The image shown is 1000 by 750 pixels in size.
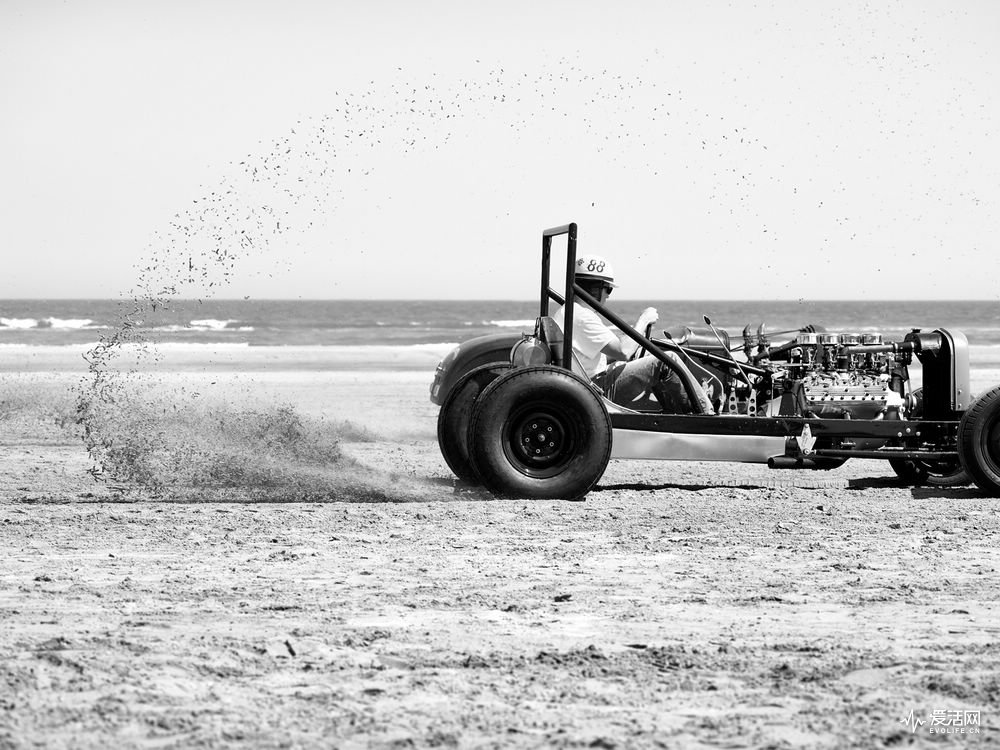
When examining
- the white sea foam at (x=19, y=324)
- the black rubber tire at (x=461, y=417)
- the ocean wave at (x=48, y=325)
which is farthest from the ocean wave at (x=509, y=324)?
the black rubber tire at (x=461, y=417)

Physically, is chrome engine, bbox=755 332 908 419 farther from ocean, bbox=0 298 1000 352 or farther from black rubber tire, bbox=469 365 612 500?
ocean, bbox=0 298 1000 352

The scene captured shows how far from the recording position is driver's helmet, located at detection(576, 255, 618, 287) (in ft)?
27.2

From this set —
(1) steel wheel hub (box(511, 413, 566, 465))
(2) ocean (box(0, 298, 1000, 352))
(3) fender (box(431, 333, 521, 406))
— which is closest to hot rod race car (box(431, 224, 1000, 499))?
(1) steel wheel hub (box(511, 413, 566, 465))

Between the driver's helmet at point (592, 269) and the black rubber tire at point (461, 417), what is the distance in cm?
87

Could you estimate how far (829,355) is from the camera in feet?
27.8

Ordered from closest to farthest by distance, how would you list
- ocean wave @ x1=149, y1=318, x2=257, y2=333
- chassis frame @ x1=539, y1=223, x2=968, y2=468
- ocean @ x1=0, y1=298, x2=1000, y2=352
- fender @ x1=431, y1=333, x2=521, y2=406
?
chassis frame @ x1=539, y1=223, x2=968, y2=468 → fender @ x1=431, y1=333, x2=521, y2=406 → ocean @ x1=0, y1=298, x2=1000, y2=352 → ocean wave @ x1=149, y1=318, x2=257, y2=333

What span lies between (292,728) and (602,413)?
4.40 meters

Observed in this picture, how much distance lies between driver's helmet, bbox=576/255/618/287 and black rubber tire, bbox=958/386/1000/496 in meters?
2.36

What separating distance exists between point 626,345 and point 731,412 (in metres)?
0.78

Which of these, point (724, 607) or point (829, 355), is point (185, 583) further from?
point (829, 355)

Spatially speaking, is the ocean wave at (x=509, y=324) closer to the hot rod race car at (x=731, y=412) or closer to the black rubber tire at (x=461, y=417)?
the black rubber tire at (x=461, y=417)

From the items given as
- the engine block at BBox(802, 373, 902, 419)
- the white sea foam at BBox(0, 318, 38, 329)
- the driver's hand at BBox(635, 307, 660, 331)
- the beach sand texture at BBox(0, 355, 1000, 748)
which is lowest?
the beach sand texture at BBox(0, 355, 1000, 748)

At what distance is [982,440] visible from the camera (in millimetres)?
8055

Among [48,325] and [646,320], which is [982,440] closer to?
[646,320]
